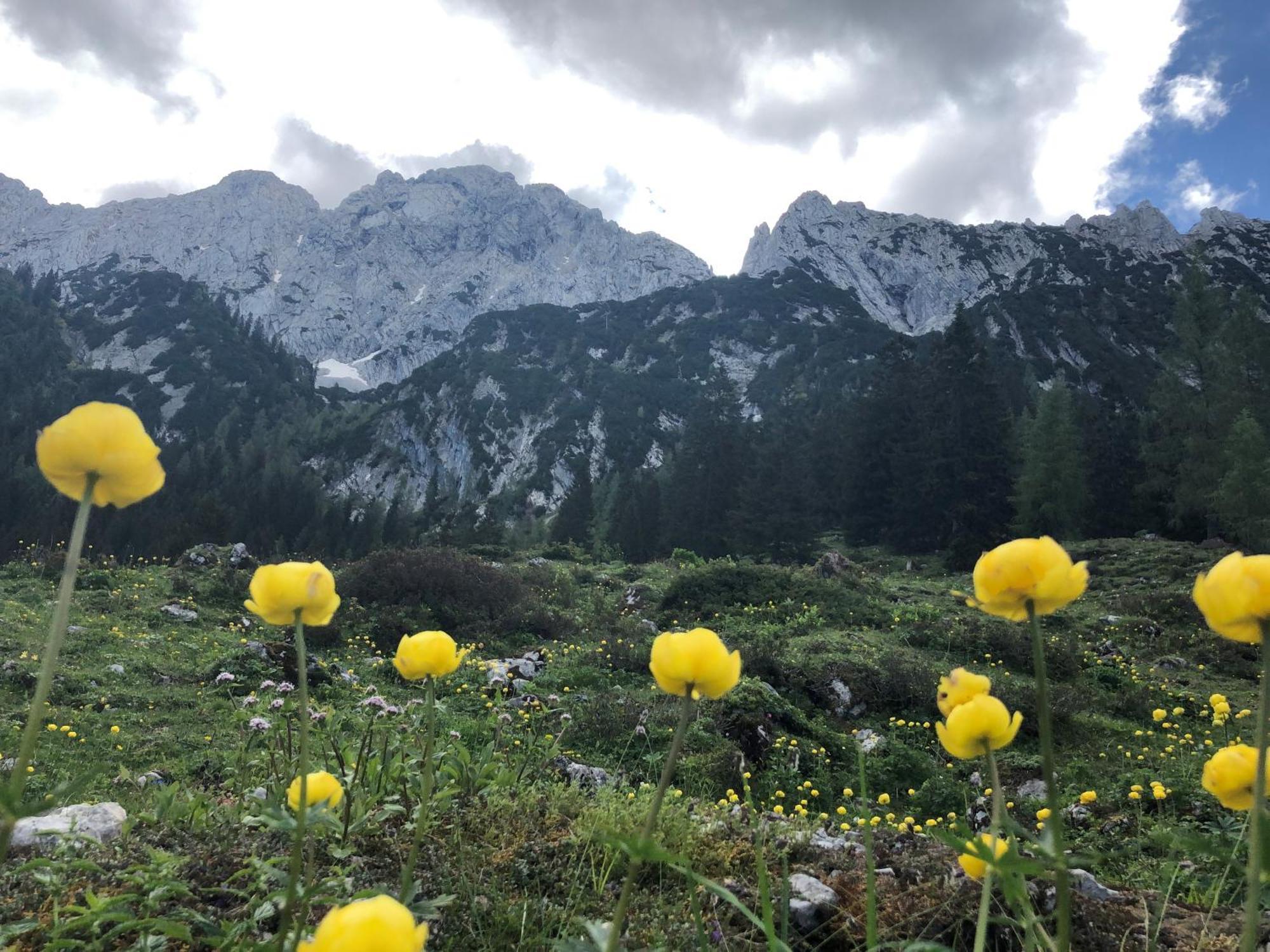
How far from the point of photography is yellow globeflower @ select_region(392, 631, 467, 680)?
61.2 inches

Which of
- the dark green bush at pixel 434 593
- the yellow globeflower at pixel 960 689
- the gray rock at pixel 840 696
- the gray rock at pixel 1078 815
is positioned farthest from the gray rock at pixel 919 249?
the yellow globeflower at pixel 960 689

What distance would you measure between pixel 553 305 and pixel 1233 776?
296 ft

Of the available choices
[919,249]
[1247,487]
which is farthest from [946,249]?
[1247,487]

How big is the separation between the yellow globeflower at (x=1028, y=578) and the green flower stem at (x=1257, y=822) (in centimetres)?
23

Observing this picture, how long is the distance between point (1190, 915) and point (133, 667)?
9306mm

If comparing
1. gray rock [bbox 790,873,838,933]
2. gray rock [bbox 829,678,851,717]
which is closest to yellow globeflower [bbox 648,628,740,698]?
gray rock [bbox 790,873,838,933]

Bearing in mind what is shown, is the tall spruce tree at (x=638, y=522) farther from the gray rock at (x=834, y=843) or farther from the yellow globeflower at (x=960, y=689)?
the yellow globeflower at (x=960, y=689)

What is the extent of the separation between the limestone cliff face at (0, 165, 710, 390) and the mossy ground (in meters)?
101

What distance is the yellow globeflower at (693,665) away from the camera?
1068 mm

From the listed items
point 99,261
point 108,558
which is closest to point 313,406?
point 99,261

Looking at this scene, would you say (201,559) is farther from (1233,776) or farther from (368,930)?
(1233,776)

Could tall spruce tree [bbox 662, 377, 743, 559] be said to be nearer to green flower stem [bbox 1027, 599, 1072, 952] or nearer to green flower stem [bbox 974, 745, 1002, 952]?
green flower stem [bbox 974, 745, 1002, 952]

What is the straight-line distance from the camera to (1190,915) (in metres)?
1.92

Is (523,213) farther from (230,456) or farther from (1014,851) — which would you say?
(1014,851)
